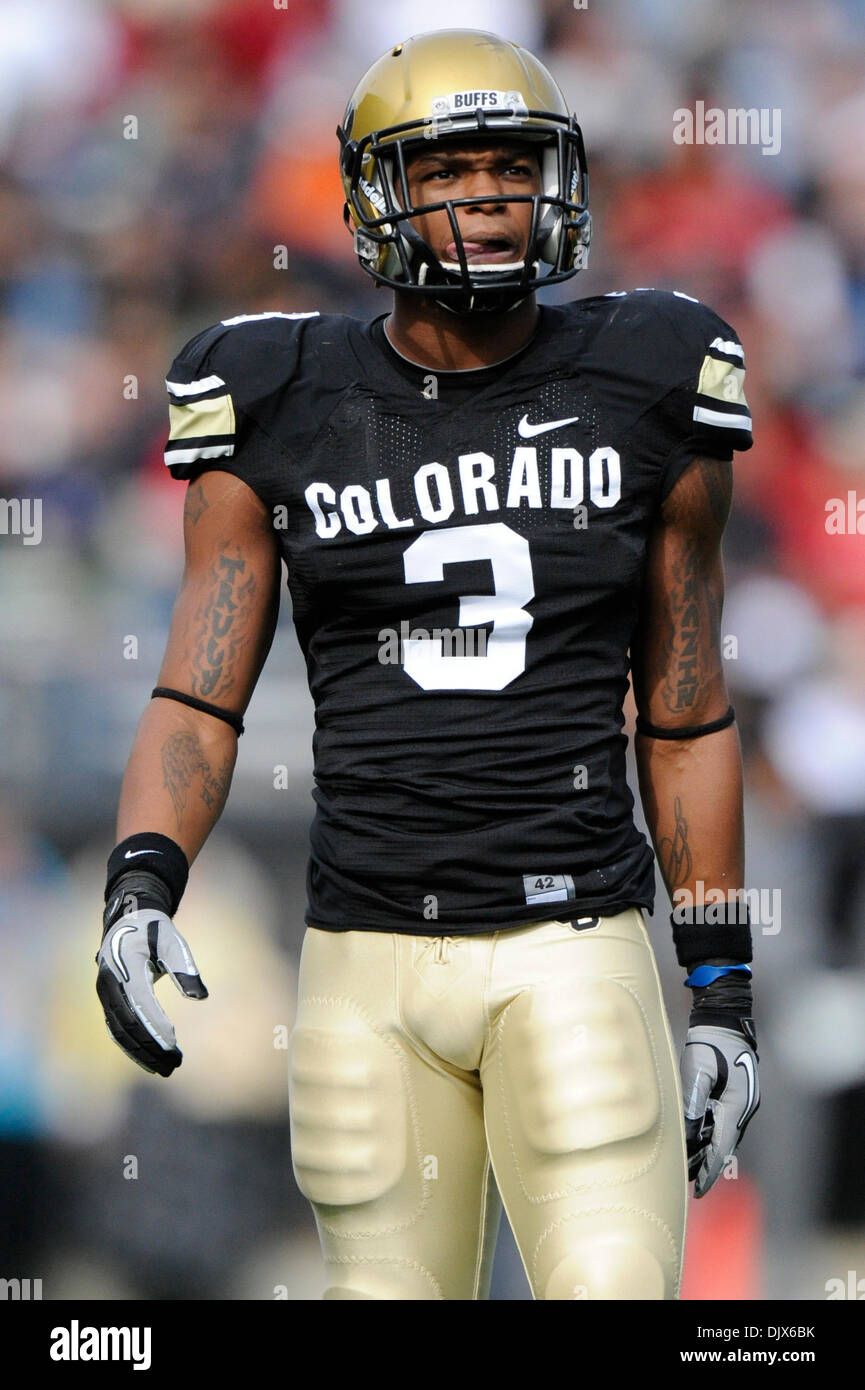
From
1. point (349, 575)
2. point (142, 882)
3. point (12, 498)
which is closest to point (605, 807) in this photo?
point (349, 575)

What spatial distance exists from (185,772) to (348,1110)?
38 cm

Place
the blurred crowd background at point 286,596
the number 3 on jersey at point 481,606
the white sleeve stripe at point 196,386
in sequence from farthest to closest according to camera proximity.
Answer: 1. the blurred crowd background at point 286,596
2. the white sleeve stripe at point 196,386
3. the number 3 on jersey at point 481,606

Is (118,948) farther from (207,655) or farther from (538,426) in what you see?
(538,426)

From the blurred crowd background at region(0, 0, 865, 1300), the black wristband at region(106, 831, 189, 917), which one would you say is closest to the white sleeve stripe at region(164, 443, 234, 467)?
the black wristband at region(106, 831, 189, 917)

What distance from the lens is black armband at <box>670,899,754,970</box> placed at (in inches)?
68.6

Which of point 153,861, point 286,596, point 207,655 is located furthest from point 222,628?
point 286,596

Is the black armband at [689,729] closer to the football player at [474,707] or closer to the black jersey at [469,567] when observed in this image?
the football player at [474,707]

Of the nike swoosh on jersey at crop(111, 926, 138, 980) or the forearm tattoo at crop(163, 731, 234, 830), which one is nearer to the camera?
the nike swoosh on jersey at crop(111, 926, 138, 980)

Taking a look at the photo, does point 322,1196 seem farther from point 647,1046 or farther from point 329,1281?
point 647,1046

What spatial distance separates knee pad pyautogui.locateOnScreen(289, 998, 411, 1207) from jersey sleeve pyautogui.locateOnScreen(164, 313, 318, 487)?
54cm

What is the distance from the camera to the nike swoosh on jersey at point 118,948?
5.09 ft

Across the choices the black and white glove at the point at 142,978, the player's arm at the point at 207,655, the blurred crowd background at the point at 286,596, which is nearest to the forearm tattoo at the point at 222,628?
the player's arm at the point at 207,655

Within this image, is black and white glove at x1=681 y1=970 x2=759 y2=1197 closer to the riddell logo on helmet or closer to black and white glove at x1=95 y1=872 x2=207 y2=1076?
black and white glove at x1=95 y1=872 x2=207 y2=1076

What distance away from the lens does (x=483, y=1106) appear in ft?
5.27
